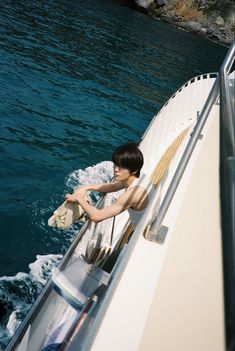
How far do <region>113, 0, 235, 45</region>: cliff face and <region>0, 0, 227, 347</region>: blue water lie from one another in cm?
2020

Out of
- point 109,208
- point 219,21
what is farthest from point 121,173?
point 219,21

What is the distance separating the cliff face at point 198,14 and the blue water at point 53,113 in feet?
66.3

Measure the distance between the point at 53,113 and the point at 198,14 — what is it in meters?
41.2

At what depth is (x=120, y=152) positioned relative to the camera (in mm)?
3545

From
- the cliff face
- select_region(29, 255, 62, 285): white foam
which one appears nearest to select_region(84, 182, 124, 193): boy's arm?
select_region(29, 255, 62, 285): white foam

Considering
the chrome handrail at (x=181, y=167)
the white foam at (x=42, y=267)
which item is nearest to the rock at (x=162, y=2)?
the white foam at (x=42, y=267)

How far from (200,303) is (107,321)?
0.51m

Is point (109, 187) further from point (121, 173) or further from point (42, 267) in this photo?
point (42, 267)

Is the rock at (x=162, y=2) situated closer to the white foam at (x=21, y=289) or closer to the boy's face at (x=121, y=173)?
the white foam at (x=21, y=289)

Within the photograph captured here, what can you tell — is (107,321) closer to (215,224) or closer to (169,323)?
(169,323)

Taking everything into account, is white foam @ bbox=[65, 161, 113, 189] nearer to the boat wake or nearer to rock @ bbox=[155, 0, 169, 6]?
the boat wake

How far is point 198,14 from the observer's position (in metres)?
44.9

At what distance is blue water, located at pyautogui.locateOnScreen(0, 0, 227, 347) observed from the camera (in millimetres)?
5293

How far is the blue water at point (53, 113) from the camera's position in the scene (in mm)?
5293
